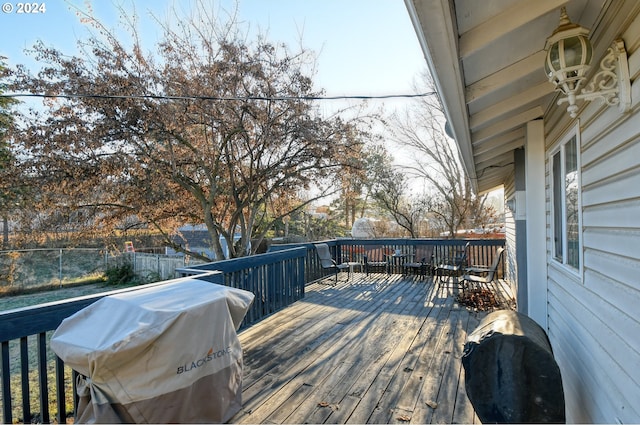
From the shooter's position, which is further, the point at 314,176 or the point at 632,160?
the point at 314,176

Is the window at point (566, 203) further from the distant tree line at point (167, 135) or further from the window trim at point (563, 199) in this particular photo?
the distant tree line at point (167, 135)

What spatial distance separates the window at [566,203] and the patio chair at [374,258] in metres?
5.82

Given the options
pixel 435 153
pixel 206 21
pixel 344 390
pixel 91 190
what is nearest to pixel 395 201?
pixel 435 153

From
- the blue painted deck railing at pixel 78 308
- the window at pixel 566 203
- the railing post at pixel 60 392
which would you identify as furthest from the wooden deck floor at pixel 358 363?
the window at pixel 566 203

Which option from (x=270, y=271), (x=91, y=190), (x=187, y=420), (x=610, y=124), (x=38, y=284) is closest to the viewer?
(x=610, y=124)

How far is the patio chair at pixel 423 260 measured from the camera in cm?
832

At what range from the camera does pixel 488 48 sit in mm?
1952

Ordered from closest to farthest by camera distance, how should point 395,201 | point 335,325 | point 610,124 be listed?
point 610,124 < point 335,325 < point 395,201

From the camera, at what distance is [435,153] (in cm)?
1600

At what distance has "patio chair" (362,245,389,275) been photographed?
874cm

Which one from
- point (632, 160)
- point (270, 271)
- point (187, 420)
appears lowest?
point (187, 420)

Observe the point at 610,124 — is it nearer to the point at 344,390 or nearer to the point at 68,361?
the point at 344,390

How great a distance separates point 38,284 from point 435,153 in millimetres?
16296
